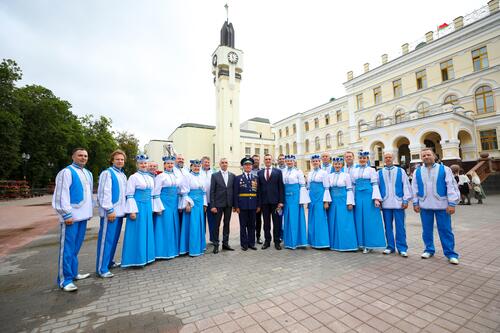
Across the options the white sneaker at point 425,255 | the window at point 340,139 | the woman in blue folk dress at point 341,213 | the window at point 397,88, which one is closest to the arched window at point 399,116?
the window at point 397,88

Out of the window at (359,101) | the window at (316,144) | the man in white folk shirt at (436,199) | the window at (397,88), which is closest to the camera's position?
the man in white folk shirt at (436,199)

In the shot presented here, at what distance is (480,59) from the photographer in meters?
20.9

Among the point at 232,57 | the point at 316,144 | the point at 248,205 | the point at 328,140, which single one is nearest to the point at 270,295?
the point at 248,205

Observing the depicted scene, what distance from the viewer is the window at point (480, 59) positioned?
20.5 metres

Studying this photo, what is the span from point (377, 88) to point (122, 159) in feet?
104

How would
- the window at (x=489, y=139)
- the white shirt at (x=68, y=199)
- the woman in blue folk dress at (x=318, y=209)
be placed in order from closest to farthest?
1. the white shirt at (x=68, y=199)
2. the woman in blue folk dress at (x=318, y=209)
3. the window at (x=489, y=139)

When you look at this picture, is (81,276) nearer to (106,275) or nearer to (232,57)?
(106,275)

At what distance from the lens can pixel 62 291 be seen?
356 cm

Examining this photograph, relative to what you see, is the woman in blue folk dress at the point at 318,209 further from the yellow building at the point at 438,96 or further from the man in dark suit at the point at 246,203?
the yellow building at the point at 438,96

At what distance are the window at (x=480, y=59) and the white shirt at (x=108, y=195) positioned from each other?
2962cm

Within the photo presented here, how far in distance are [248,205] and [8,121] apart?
28.5m

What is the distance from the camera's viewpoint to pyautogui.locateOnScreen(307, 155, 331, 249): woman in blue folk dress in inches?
216

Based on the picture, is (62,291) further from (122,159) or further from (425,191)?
(425,191)

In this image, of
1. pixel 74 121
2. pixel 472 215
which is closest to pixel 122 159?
pixel 472 215
